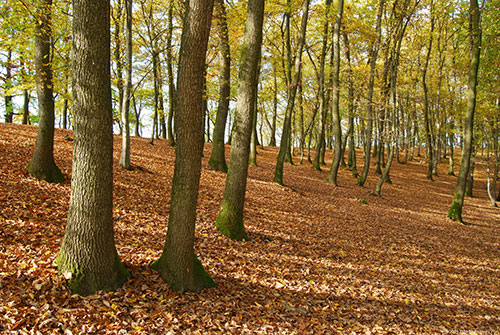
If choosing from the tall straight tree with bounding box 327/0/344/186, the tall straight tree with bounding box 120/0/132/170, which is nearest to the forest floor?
the tall straight tree with bounding box 120/0/132/170

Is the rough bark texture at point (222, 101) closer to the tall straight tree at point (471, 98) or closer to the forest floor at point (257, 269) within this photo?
the forest floor at point (257, 269)

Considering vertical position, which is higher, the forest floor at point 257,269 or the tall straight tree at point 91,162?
the tall straight tree at point 91,162

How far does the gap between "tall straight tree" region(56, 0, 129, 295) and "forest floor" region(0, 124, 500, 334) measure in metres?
0.32

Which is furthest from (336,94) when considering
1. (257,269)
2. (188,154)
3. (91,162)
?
(91,162)

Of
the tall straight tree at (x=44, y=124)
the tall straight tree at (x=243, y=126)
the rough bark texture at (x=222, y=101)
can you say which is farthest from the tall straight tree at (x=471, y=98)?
the tall straight tree at (x=44, y=124)

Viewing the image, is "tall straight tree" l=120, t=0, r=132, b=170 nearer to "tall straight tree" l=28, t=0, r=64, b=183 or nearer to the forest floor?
the forest floor

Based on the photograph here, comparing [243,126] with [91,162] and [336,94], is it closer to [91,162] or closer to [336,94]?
[91,162]

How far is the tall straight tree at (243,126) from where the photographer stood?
690 centimetres

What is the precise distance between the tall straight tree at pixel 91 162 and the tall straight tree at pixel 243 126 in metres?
3.31

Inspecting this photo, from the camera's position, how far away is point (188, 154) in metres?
4.38

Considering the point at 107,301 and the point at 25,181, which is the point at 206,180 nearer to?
the point at 25,181

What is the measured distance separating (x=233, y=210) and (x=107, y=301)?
12.0 feet

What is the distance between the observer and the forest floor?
12.6 feet

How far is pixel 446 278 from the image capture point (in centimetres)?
734
